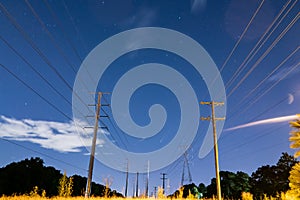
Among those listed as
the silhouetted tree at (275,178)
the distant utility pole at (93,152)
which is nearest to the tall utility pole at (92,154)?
the distant utility pole at (93,152)

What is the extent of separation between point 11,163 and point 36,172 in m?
6.55

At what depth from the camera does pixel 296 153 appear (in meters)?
3.61

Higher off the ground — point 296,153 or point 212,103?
point 212,103

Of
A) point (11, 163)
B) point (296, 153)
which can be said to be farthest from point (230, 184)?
point (296, 153)

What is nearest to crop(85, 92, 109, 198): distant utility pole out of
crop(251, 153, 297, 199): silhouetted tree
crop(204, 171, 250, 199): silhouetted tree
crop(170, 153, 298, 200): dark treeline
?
crop(170, 153, 298, 200): dark treeline

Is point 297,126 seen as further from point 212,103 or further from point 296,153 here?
point 212,103

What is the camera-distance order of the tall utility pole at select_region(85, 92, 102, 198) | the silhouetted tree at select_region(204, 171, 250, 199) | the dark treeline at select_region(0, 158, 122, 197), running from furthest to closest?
the silhouetted tree at select_region(204, 171, 250, 199) → the dark treeline at select_region(0, 158, 122, 197) → the tall utility pole at select_region(85, 92, 102, 198)

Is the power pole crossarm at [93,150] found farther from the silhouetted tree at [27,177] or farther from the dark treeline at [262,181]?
the silhouetted tree at [27,177]

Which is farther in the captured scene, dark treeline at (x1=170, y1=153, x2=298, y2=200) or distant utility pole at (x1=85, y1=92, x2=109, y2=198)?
dark treeline at (x1=170, y1=153, x2=298, y2=200)

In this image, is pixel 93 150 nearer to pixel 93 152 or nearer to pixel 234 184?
pixel 93 152

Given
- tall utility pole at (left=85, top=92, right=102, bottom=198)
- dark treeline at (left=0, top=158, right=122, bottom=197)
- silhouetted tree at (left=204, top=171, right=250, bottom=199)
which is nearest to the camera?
tall utility pole at (left=85, top=92, right=102, bottom=198)

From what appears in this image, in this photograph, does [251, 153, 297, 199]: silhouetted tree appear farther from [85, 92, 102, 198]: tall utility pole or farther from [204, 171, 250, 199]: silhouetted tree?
[85, 92, 102, 198]: tall utility pole

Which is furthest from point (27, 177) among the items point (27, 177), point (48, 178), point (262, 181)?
point (262, 181)

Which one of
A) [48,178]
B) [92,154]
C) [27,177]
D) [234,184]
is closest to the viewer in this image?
[92,154]
